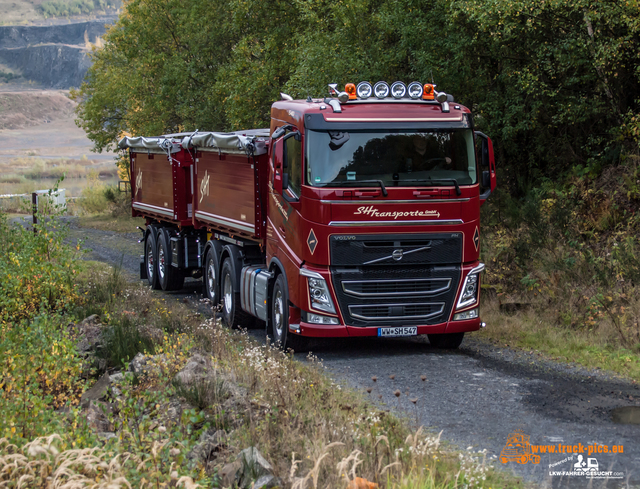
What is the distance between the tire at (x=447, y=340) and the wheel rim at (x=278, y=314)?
2159mm

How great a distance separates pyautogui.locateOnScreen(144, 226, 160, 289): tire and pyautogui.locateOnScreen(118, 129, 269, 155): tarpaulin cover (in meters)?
2.09

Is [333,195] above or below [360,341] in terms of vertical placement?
above

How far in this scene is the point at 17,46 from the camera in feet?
508

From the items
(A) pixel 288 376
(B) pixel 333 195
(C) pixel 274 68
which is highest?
(C) pixel 274 68

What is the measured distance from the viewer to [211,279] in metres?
14.6

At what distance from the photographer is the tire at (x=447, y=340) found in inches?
420

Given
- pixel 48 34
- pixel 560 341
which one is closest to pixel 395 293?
pixel 560 341

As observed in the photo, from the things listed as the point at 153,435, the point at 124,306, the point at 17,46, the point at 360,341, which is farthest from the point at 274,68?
the point at 17,46

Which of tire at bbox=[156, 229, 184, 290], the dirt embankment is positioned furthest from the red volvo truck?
the dirt embankment

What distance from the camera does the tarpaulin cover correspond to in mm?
11939

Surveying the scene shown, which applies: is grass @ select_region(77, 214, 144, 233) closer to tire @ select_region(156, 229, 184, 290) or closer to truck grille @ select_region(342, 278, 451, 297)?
tire @ select_region(156, 229, 184, 290)

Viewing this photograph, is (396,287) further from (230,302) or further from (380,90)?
(230,302)

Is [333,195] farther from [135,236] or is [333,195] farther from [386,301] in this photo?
[135,236]

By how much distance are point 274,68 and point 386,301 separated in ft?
49.6
